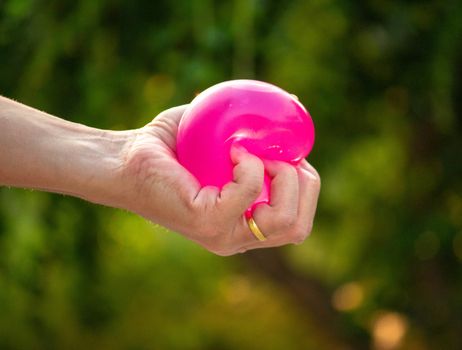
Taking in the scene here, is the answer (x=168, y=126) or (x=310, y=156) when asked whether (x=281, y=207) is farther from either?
(x=310, y=156)

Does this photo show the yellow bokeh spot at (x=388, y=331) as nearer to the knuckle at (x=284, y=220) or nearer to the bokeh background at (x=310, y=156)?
the bokeh background at (x=310, y=156)

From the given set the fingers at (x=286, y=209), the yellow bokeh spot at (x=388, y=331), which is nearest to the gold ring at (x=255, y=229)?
the fingers at (x=286, y=209)

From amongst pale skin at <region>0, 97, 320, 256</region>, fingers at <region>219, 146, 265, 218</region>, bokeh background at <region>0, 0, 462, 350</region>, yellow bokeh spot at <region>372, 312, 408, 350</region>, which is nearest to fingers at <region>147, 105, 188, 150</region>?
pale skin at <region>0, 97, 320, 256</region>

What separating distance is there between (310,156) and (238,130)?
844 mm

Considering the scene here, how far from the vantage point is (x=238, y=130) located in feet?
2.98

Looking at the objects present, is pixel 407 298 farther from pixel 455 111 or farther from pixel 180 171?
pixel 180 171

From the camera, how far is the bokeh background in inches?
55.4

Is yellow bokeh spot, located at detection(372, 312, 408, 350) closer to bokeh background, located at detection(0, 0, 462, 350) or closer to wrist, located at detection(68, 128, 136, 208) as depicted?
bokeh background, located at detection(0, 0, 462, 350)

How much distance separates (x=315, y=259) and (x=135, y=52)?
1156 millimetres

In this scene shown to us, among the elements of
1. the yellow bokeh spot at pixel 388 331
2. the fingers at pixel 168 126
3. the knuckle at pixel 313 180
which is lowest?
the yellow bokeh spot at pixel 388 331

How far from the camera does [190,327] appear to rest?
9.16 feet

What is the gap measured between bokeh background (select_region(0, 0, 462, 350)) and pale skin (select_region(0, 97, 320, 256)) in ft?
1.33

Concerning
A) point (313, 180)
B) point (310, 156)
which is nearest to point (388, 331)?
point (310, 156)

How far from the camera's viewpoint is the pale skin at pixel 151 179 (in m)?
0.89
